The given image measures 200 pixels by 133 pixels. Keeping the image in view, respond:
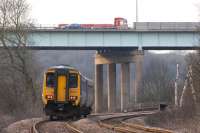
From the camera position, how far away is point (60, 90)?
109 feet

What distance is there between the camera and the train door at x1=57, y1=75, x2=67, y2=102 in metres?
33.2

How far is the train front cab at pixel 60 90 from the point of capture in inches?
1304

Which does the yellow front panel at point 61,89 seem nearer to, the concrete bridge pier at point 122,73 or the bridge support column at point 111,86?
the concrete bridge pier at point 122,73

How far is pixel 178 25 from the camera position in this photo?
7356cm

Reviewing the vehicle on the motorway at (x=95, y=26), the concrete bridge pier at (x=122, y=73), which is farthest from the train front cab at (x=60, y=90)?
the concrete bridge pier at (x=122, y=73)

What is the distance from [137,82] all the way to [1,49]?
3350 centimetres

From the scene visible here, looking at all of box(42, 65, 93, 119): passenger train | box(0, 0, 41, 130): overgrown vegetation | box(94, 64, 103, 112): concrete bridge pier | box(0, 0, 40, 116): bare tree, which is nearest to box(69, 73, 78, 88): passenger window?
box(42, 65, 93, 119): passenger train

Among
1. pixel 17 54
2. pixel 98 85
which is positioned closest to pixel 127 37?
pixel 98 85

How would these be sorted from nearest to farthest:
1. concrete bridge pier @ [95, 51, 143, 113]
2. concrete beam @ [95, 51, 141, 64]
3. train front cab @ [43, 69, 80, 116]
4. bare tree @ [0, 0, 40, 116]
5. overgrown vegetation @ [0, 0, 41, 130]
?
1. train front cab @ [43, 69, 80, 116]
2. overgrown vegetation @ [0, 0, 41, 130]
3. bare tree @ [0, 0, 40, 116]
4. concrete bridge pier @ [95, 51, 143, 113]
5. concrete beam @ [95, 51, 141, 64]

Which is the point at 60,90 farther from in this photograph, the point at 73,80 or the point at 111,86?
the point at 111,86

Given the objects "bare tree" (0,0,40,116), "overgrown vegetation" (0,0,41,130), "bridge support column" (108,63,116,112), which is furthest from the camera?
"bridge support column" (108,63,116,112)

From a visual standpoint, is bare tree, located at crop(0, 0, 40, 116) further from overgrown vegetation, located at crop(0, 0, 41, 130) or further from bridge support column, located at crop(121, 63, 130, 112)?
bridge support column, located at crop(121, 63, 130, 112)

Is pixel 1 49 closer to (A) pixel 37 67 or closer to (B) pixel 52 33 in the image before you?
(A) pixel 37 67

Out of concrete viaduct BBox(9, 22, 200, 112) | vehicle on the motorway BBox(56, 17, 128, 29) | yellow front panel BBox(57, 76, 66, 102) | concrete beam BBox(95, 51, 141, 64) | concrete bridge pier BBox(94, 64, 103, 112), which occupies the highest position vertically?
vehicle on the motorway BBox(56, 17, 128, 29)
